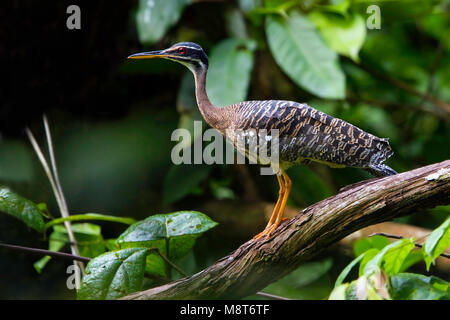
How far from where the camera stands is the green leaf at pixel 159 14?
3062 mm

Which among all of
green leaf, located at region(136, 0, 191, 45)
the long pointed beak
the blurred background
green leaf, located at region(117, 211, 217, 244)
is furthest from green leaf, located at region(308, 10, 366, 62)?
green leaf, located at region(117, 211, 217, 244)

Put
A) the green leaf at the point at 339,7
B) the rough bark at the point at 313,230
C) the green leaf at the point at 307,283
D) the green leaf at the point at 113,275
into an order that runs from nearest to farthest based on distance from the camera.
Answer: the rough bark at the point at 313,230, the green leaf at the point at 113,275, the green leaf at the point at 307,283, the green leaf at the point at 339,7

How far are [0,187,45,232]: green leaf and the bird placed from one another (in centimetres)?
63

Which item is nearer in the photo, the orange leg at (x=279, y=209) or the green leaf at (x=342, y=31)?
the orange leg at (x=279, y=209)

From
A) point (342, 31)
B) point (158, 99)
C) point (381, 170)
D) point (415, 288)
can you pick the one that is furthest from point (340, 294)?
point (158, 99)

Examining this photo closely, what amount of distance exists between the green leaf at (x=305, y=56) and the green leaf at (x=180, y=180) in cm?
82

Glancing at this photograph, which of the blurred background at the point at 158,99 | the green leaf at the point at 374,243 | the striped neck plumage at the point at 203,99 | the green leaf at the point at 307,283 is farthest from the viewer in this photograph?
the blurred background at the point at 158,99

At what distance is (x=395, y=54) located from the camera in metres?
4.41

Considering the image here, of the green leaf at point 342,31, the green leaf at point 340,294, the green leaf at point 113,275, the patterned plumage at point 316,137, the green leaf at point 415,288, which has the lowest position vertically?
the green leaf at point 113,275

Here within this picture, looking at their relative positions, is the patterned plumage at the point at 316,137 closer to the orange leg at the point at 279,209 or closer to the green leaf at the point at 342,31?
the orange leg at the point at 279,209

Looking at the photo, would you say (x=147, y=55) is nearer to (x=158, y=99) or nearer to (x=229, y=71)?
(x=229, y=71)

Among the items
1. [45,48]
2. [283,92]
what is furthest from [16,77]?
[283,92]

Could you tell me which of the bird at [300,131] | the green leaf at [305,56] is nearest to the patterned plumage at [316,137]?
the bird at [300,131]

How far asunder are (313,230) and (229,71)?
1.44m
